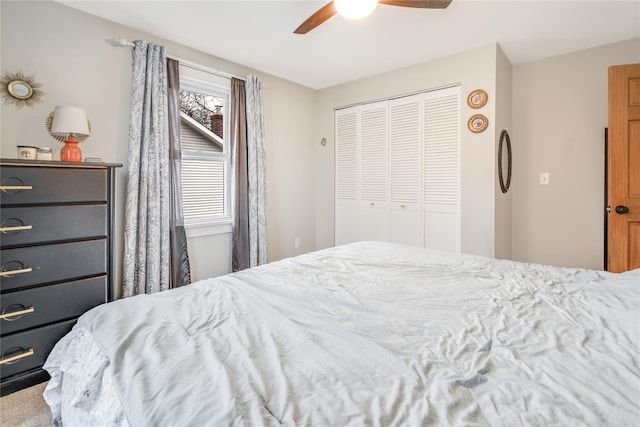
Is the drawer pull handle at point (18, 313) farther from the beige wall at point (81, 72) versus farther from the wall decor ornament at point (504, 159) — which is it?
the wall decor ornament at point (504, 159)

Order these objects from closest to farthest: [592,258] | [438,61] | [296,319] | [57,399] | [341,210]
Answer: [296,319]
[57,399]
[592,258]
[438,61]
[341,210]

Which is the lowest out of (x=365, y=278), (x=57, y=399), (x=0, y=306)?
(x=57, y=399)

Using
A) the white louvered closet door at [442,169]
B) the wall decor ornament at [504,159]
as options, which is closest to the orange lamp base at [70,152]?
the white louvered closet door at [442,169]

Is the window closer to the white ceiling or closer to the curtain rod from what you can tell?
the curtain rod

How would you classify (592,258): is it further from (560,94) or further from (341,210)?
(341,210)

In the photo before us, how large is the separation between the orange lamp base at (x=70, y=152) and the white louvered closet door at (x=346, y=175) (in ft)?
9.16

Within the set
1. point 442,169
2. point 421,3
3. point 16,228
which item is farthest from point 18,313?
point 442,169

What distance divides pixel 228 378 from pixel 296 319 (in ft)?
1.25

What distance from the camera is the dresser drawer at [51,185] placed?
1.62 m

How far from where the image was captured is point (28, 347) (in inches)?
66.4

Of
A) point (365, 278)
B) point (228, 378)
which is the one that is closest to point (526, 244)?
point (365, 278)

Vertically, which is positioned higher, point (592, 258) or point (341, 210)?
point (341, 210)

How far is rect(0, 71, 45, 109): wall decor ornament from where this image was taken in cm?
206

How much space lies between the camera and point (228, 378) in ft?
2.46
